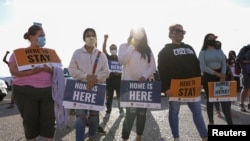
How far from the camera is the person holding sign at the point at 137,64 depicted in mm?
6395

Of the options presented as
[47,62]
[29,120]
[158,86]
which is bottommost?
[29,120]

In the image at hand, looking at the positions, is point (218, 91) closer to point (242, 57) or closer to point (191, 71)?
point (191, 71)

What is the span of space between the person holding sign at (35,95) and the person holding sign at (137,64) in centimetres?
136

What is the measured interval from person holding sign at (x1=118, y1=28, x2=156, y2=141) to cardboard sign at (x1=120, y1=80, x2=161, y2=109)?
0.37 feet

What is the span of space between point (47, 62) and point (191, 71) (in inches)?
93.2

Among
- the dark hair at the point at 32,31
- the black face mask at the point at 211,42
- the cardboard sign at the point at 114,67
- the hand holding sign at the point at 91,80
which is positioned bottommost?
the hand holding sign at the point at 91,80

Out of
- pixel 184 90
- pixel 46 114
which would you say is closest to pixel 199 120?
pixel 184 90

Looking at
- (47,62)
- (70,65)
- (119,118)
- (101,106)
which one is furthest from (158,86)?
(119,118)

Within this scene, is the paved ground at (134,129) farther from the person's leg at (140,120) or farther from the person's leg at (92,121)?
the person's leg at (92,121)

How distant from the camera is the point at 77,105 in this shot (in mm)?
5969

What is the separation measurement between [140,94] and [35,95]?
1816 mm

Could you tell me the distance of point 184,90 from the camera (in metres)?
6.24

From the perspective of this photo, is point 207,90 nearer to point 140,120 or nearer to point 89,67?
point 140,120

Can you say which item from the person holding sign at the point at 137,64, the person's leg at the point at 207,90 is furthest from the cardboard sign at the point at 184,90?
the person's leg at the point at 207,90
